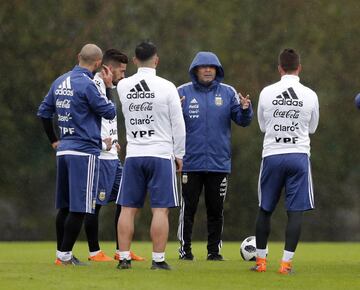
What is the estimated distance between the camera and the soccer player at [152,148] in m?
10.2

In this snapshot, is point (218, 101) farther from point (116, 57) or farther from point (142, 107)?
point (142, 107)

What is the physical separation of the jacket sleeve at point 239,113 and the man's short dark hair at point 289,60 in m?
1.53

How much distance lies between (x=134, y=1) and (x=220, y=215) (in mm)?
8398

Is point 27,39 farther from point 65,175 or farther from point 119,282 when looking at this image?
point 119,282

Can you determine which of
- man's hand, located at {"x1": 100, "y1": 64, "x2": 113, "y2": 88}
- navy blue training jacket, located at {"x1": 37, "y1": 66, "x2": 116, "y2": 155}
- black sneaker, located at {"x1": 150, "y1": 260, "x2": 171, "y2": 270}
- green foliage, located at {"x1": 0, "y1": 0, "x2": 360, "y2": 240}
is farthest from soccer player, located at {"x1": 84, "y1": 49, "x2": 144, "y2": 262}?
green foliage, located at {"x1": 0, "y1": 0, "x2": 360, "y2": 240}

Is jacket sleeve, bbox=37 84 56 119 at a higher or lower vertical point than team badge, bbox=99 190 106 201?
higher

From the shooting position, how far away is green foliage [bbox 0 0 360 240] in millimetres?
19688

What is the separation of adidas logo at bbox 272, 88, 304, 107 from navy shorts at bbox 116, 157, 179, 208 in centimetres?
105

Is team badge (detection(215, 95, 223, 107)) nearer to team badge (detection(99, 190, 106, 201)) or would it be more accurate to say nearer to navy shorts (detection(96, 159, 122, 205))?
navy shorts (detection(96, 159, 122, 205))

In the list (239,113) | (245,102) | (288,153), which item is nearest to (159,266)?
(288,153)

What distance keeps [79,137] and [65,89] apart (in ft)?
1.49

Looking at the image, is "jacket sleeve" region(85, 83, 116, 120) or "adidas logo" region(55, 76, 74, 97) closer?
"jacket sleeve" region(85, 83, 116, 120)

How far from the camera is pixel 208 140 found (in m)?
12.2

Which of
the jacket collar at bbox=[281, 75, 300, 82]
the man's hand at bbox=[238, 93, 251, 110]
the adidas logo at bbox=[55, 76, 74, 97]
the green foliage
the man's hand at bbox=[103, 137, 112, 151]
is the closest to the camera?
the jacket collar at bbox=[281, 75, 300, 82]
